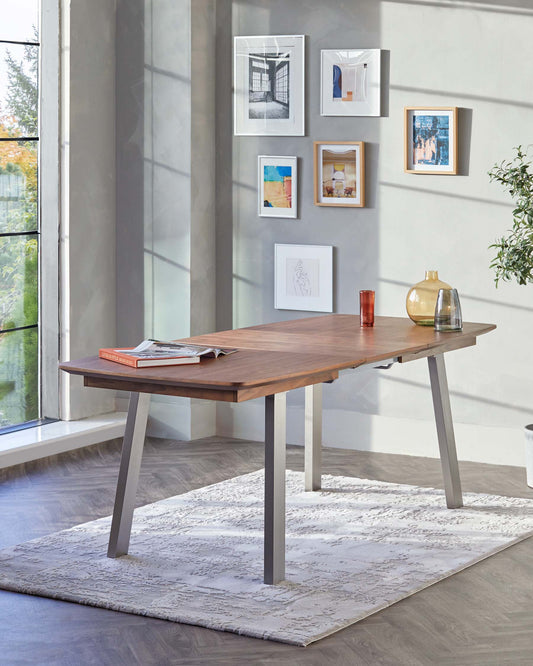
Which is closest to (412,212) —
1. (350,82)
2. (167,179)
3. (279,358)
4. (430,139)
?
(430,139)

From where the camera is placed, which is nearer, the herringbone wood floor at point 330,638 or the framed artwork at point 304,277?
the herringbone wood floor at point 330,638

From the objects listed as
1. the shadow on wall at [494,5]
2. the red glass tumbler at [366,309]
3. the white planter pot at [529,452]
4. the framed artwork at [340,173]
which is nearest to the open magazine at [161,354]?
the red glass tumbler at [366,309]

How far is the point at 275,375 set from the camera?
13.4ft

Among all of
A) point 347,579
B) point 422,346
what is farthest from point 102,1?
point 347,579

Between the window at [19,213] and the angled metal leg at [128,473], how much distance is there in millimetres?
2320

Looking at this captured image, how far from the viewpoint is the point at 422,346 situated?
4.85 metres

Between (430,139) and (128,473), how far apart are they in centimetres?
287

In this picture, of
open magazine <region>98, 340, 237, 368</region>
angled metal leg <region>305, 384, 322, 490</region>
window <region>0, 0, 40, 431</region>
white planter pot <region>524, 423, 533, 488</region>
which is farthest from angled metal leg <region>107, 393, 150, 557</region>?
window <region>0, 0, 40, 431</region>

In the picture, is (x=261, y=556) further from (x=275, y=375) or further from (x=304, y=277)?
(x=304, y=277)

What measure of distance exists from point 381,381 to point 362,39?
194 cm

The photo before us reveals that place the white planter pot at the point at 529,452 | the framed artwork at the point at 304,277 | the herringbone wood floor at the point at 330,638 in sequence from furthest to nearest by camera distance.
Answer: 1. the framed artwork at the point at 304,277
2. the white planter pot at the point at 529,452
3. the herringbone wood floor at the point at 330,638

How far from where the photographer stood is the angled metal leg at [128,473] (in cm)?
460

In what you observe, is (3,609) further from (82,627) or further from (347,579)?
(347,579)

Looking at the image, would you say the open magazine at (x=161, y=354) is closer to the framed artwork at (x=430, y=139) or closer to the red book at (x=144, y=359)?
the red book at (x=144, y=359)
